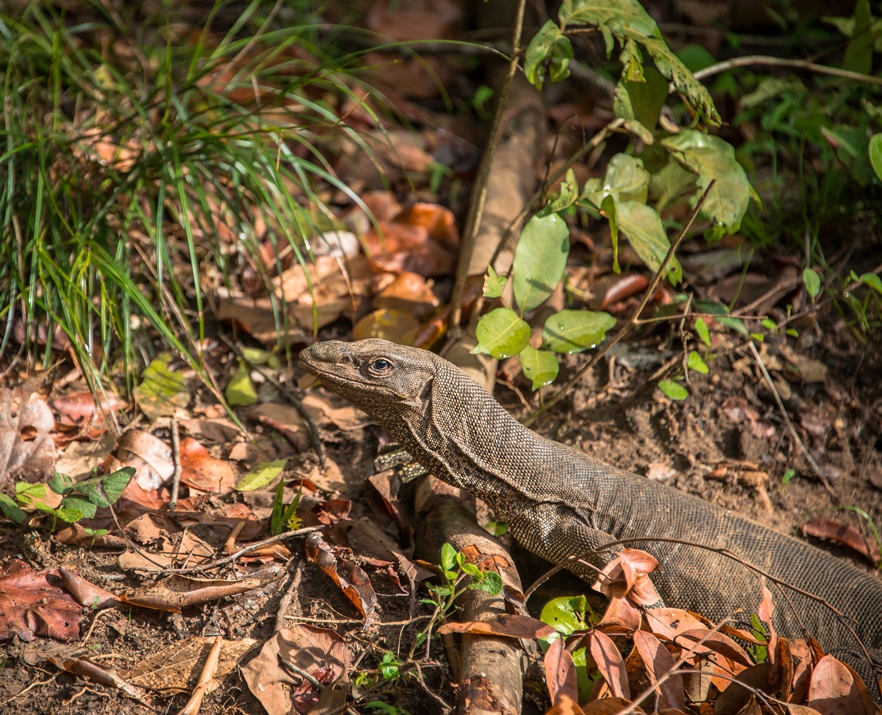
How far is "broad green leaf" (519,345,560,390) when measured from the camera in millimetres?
3494

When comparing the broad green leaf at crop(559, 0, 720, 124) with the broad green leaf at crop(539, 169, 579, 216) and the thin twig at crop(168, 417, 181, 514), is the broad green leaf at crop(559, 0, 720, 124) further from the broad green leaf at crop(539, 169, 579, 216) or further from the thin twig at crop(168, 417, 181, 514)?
the thin twig at crop(168, 417, 181, 514)

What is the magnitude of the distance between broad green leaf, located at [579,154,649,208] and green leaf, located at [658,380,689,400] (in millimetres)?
1067

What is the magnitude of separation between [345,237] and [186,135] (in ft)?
4.08

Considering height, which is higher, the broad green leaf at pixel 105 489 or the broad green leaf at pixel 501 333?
the broad green leaf at pixel 501 333

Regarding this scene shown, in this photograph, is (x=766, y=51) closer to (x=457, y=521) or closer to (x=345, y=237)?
(x=345, y=237)

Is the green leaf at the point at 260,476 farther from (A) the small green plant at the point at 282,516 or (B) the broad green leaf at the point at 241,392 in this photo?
(B) the broad green leaf at the point at 241,392

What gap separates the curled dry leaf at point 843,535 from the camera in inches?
159

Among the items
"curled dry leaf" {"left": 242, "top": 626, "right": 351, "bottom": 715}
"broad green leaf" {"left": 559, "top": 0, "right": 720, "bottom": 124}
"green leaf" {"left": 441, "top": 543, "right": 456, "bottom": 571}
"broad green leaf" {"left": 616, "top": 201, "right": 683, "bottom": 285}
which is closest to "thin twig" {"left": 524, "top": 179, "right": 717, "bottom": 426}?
"broad green leaf" {"left": 616, "top": 201, "right": 683, "bottom": 285}

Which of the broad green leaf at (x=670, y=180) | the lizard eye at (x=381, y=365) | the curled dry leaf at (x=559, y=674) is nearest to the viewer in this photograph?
the curled dry leaf at (x=559, y=674)

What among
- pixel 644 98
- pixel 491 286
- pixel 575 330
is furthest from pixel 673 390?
pixel 644 98

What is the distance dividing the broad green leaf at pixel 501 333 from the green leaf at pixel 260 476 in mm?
1225

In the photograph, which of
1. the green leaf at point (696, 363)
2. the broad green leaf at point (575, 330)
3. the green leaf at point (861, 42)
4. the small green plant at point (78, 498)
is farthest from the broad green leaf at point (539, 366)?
the green leaf at point (861, 42)

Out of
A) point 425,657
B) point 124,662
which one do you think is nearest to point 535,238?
point 425,657

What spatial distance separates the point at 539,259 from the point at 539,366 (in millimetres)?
527
